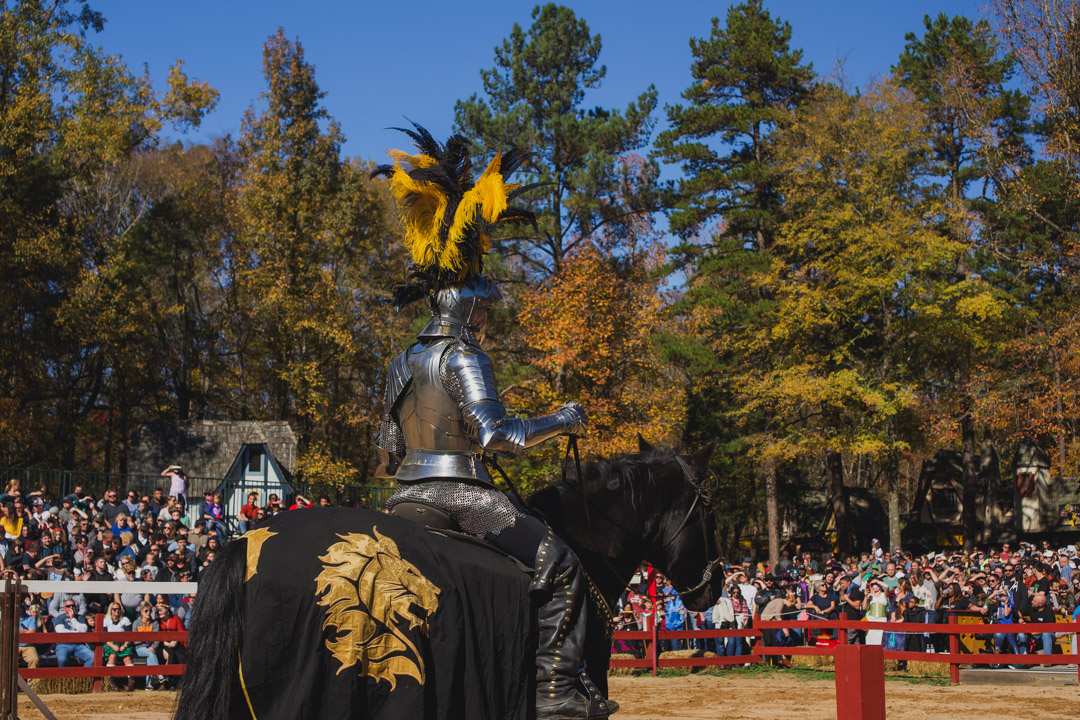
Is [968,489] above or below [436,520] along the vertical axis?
above

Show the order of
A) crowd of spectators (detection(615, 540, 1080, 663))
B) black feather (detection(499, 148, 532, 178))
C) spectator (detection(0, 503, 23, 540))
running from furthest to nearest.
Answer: crowd of spectators (detection(615, 540, 1080, 663)), spectator (detection(0, 503, 23, 540)), black feather (detection(499, 148, 532, 178))

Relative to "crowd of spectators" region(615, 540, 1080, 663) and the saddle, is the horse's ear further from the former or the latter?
"crowd of spectators" region(615, 540, 1080, 663)

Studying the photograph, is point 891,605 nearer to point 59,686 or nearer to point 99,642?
point 99,642

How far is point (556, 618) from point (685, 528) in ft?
5.23

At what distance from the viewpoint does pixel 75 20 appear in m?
34.3

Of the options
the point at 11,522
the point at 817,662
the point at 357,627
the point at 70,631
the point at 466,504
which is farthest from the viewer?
the point at 817,662

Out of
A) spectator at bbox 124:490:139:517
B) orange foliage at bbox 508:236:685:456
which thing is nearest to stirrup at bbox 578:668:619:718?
spectator at bbox 124:490:139:517

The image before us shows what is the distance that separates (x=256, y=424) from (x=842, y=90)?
23159mm

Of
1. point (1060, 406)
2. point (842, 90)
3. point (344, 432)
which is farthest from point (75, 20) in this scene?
point (1060, 406)

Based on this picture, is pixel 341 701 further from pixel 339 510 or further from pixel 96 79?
pixel 96 79

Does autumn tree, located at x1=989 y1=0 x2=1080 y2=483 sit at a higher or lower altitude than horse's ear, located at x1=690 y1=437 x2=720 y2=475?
higher

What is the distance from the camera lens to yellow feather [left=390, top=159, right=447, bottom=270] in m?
5.38

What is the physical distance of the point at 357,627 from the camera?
4188mm

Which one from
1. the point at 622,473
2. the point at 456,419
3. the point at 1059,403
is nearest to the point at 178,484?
the point at 622,473
